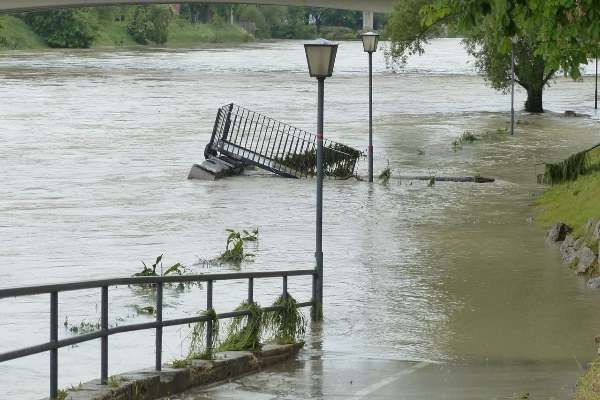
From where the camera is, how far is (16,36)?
4564 inches

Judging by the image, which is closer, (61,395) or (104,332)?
(61,395)

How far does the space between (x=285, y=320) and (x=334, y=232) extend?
1035cm

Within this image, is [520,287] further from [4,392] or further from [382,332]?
[4,392]

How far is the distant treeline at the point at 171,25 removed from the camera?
11912cm

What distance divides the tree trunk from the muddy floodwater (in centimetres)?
115

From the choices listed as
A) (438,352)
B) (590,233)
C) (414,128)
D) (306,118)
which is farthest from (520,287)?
(306,118)

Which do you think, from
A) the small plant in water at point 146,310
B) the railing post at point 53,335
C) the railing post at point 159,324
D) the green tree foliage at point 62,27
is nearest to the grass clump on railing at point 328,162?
the small plant in water at point 146,310

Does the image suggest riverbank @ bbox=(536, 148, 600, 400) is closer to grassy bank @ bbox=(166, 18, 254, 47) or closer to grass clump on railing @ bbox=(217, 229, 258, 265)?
grass clump on railing @ bbox=(217, 229, 258, 265)

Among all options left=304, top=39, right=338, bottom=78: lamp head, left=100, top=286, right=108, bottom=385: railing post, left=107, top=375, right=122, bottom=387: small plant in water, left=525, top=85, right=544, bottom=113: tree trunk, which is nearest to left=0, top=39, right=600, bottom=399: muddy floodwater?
left=525, top=85, right=544, bottom=113: tree trunk

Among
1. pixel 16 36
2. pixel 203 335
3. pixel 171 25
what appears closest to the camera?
pixel 203 335

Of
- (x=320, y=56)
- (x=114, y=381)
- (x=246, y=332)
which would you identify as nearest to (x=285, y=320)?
(x=246, y=332)

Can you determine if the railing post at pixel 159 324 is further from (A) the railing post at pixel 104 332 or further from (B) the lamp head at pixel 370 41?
(B) the lamp head at pixel 370 41

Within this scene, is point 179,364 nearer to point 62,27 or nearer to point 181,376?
point 181,376

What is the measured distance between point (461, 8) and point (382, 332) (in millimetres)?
4293
